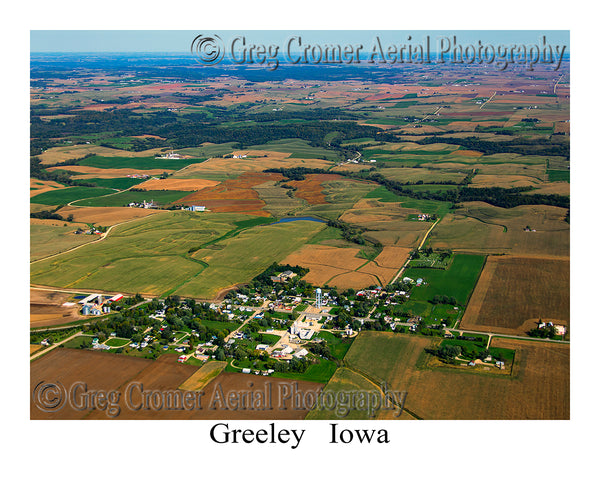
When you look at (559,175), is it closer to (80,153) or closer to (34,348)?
(34,348)

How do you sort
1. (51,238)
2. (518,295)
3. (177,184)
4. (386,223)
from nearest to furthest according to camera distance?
(518,295) → (51,238) → (386,223) → (177,184)

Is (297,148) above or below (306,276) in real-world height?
above

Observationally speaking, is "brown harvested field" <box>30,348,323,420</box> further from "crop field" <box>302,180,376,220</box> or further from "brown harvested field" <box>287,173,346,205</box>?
"brown harvested field" <box>287,173,346,205</box>

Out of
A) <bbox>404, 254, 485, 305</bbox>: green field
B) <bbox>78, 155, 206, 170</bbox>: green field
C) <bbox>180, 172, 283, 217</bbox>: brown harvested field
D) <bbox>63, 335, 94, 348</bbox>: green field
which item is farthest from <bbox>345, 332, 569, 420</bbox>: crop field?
<bbox>78, 155, 206, 170</bbox>: green field

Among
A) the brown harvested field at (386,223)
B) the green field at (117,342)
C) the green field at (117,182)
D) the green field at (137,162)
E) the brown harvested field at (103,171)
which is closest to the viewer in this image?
the green field at (117,342)

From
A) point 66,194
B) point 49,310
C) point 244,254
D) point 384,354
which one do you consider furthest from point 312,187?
point 384,354

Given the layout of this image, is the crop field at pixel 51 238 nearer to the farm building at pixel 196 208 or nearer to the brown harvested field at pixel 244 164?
the farm building at pixel 196 208

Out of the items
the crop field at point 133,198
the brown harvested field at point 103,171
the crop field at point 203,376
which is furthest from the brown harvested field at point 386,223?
the brown harvested field at point 103,171
